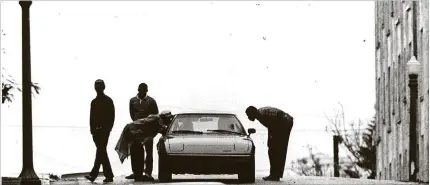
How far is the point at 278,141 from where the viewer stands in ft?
74.8

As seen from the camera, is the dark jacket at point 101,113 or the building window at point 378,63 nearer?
the dark jacket at point 101,113

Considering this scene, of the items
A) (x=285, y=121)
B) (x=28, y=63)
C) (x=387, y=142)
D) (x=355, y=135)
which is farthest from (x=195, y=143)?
(x=355, y=135)

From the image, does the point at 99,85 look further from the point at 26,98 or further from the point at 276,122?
the point at 276,122

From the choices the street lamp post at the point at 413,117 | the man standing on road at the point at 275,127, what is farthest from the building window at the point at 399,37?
the man standing on road at the point at 275,127

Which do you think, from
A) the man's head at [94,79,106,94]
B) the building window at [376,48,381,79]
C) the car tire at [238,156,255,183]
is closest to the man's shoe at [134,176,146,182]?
the car tire at [238,156,255,183]

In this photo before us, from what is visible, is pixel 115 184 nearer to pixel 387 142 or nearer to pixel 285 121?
pixel 285 121

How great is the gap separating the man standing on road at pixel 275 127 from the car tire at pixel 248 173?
0.85 metres

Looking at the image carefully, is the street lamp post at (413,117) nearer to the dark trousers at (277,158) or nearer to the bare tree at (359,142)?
the dark trousers at (277,158)

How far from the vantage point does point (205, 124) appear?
22.6 m

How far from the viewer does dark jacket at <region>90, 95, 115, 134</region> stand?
69.8 feet

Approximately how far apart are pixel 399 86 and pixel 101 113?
1073 inches

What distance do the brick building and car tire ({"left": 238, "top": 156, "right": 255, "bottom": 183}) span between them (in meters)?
16.0

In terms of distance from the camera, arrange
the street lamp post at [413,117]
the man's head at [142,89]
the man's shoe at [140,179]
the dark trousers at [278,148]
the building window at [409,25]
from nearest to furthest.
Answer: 1. the man's head at [142,89]
2. the dark trousers at [278,148]
3. the man's shoe at [140,179]
4. the street lamp post at [413,117]
5. the building window at [409,25]

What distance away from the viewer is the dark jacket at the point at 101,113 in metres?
21.3
